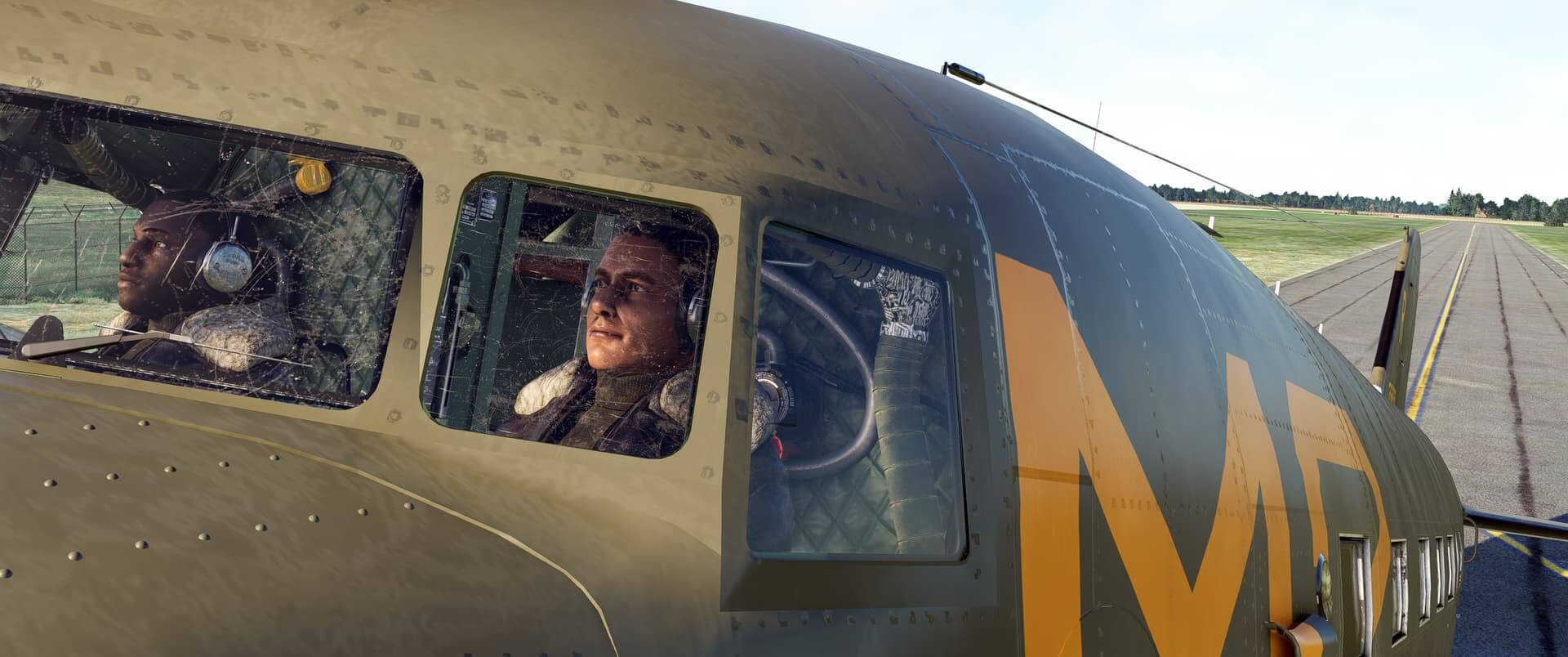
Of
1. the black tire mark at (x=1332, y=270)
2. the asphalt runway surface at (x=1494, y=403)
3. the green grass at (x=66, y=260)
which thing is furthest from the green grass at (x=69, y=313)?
the black tire mark at (x=1332, y=270)

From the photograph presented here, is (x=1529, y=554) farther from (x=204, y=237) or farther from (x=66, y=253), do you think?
(x=66, y=253)

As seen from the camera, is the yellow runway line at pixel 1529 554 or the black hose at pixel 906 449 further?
the yellow runway line at pixel 1529 554

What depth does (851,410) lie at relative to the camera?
3.25m

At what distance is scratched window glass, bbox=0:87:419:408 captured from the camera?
259 cm

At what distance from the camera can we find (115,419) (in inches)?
88.0

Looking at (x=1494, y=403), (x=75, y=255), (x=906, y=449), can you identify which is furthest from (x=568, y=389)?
(x=1494, y=403)

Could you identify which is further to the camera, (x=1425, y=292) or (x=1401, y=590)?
(x=1425, y=292)

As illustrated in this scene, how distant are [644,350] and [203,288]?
1004 mm

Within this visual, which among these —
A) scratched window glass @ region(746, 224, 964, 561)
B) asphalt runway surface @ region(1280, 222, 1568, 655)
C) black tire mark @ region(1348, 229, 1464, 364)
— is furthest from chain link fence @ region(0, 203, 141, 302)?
black tire mark @ region(1348, 229, 1464, 364)

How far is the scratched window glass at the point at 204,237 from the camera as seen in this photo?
2588mm

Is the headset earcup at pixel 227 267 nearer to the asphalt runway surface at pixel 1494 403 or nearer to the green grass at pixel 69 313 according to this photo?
the green grass at pixel 69 313

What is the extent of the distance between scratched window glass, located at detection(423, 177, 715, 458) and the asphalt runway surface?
32.4ft

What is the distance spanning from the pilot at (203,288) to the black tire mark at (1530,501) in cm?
1585

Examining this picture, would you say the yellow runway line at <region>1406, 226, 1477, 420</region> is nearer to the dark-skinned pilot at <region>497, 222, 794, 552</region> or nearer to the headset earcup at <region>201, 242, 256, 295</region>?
the dark-skinned pilot at <region>497, 222, 794, 552</region>
